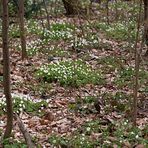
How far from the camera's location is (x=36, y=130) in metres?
7.68

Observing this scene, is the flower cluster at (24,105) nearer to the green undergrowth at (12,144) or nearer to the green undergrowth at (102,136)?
the green undergrowth at (102,136)

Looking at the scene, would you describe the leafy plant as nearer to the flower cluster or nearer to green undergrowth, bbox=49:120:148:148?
the flower cluster

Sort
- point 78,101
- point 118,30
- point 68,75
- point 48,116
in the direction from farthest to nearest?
1. point 118,30
2. point 68,75
3. point 78,101
4. point 48,116

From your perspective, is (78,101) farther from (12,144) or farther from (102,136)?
(12,144)

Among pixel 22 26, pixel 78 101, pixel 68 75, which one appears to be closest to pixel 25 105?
pixel 78 101

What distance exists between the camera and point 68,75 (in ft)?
35.8

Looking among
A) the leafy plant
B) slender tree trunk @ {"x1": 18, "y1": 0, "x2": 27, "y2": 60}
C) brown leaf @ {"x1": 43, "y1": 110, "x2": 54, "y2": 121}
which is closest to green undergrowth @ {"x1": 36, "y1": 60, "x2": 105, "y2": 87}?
slender tree trunk @ {"x1": 18, "y1": 0, "x2": 27, "y2": 60}

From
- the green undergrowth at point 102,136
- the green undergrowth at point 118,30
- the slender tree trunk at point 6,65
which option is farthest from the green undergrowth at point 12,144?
the green undergrowth at point 118,30

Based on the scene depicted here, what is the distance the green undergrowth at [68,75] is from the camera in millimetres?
10633

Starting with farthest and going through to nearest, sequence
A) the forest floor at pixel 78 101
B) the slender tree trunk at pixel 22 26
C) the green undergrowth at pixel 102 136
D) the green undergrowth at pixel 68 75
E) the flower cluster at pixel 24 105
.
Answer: the slender tree trunk at pixel 22 26
the green undergrowth at pixel 68 75
the flower cluster at pixel 24 105
the forest floor at pixel 78 101
the green undergrowth at pixel 102 136

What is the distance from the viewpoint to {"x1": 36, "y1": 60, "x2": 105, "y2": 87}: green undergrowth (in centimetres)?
1063

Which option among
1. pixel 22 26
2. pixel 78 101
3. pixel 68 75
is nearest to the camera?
pixel 78 101

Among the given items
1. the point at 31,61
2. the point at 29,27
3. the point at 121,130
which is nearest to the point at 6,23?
the point at 121,130

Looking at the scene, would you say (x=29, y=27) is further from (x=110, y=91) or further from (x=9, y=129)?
(x=9, y=129)
